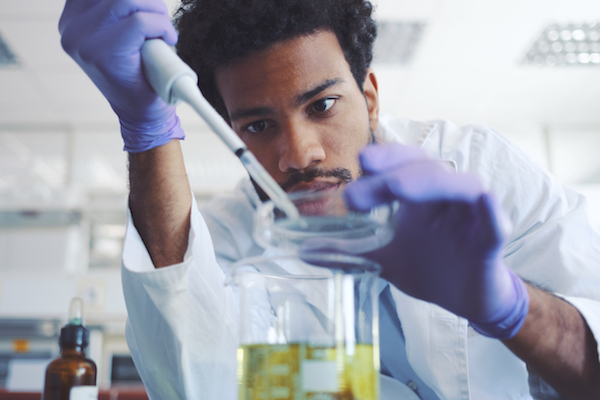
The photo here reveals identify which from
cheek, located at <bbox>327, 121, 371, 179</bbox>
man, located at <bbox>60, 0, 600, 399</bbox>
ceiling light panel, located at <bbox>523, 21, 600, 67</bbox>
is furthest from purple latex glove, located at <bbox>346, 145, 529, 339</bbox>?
ceiling light panel, located at <bbox>523, 21, 600, 67</bbox>

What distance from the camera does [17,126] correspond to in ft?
14.4

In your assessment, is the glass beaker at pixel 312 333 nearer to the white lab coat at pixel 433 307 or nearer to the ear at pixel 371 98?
the white lab coat at pixel 433 307

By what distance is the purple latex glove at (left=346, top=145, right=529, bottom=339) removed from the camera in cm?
53

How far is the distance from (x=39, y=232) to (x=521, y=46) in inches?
175

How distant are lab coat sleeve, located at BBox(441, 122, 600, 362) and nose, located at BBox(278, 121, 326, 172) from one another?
426mm

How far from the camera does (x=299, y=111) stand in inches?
44.8

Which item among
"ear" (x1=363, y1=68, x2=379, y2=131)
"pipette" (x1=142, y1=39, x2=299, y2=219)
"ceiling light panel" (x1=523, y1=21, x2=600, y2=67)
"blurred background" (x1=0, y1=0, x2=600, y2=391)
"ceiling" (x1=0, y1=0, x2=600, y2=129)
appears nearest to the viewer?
"pipette" (x1=142, y1=39, x2=299, y2=219)

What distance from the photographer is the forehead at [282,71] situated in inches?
45.0

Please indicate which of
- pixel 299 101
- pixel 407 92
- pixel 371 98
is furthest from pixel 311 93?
pixel 407 92

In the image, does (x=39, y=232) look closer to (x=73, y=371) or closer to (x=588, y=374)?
(x=73, y=371)

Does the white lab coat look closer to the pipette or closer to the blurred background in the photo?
the pipette

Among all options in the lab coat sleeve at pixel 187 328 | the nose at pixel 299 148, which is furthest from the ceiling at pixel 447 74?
the lab coat sleeve at pixel 187 328

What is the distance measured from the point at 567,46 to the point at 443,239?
346 cm

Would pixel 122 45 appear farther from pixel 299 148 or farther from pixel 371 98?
pixel 371 98
